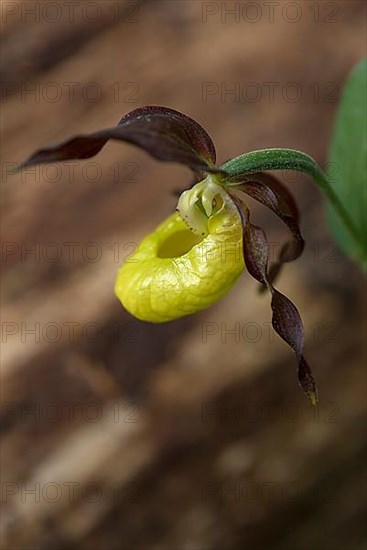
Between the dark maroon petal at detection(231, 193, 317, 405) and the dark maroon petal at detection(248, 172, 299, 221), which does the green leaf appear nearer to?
the dark maroon petal at detection(248, 172, 299, 221)

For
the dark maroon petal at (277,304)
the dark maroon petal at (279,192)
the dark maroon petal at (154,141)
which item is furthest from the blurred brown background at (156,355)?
the dark maroon petal at (154,141)

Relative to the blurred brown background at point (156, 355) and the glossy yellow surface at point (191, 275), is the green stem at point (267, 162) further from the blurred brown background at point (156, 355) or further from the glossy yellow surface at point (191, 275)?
the blurred brown background at point (156, 355)

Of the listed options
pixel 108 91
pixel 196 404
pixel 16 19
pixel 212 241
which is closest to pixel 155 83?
pixel 108 91

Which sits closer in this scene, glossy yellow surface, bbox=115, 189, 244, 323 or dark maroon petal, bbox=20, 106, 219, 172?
dark maroon petal, bbox=20, 106, 219, 172

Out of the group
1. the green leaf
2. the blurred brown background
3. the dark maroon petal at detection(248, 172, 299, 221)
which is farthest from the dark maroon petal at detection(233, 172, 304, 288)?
the blurred brown background

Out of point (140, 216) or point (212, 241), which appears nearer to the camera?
point (212, 241)

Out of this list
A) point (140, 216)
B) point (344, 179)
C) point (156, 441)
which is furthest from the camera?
point (140, 216)

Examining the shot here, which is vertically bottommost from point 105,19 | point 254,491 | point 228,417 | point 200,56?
point 254,491

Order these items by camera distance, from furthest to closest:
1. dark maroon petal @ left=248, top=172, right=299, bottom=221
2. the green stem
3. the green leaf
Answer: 1. the green leaf
2. dark maroon petal @ left=248, top=172, right=299, bottom=221
3. the green stem

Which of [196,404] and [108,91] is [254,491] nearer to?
[196,404]
